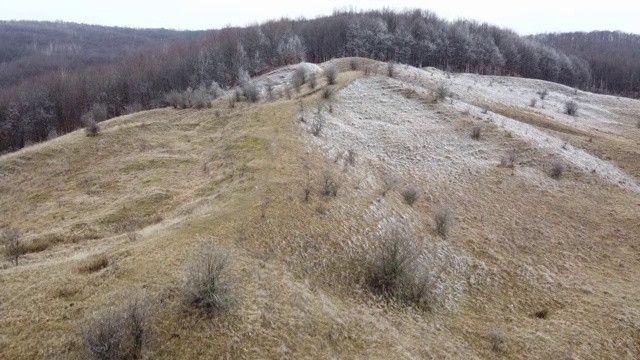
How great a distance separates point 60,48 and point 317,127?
167 metres

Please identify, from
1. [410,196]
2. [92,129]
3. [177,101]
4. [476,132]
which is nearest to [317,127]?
[410,196]

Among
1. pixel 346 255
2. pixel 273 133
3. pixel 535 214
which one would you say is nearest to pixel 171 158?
pixel 273 133

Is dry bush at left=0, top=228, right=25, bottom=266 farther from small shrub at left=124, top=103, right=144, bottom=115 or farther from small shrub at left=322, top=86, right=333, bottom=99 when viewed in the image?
small shrub at left=124, top=103, right=144, bottom=115

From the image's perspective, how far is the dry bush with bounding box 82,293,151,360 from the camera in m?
8.55

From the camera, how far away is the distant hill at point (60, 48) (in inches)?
4618

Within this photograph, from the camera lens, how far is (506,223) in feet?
Result: 63.9

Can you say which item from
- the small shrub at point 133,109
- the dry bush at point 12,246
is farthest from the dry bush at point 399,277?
the small shrub at point 133,109

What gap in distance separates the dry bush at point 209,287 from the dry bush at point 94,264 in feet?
11.7

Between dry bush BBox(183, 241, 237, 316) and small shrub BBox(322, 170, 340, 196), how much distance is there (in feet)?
24.4

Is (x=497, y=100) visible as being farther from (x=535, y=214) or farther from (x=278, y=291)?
(x=278, y=291)

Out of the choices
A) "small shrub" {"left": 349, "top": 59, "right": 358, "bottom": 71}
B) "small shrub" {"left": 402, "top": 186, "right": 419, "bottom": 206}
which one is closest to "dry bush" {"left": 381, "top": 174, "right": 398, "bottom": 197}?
"small shrub" {"left": 402, "top": 186, "right": 419, "bottom": 206}

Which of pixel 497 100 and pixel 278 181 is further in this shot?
pixel 497 100

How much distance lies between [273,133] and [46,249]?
42.4 ft

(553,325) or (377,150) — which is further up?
(377,150)
